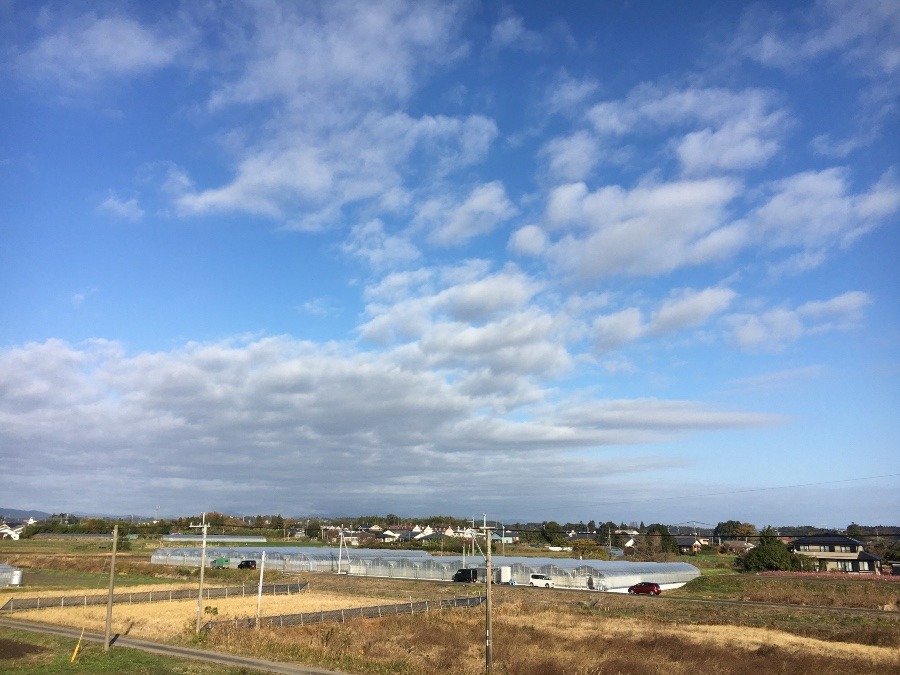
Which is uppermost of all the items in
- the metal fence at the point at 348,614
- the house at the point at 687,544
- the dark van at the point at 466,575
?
the metal fence at the point at 348,614

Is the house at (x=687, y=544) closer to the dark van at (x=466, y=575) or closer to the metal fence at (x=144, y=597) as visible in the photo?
the dark van at (x=466, y=575)

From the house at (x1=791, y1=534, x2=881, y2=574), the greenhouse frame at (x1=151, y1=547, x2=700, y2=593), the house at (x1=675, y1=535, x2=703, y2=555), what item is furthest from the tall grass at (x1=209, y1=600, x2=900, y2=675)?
the house at (x1=675, y1=535, x2=703, y2=555)

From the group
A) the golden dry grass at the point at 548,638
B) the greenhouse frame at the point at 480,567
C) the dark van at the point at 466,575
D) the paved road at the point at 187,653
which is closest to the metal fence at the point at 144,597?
the golden dry grass at the point at 548,638

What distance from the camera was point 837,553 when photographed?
109438 mm

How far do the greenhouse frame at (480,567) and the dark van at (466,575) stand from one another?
2.65 feet

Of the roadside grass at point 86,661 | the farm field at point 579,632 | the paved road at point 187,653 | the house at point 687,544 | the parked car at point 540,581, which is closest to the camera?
the roadside grass at point 86,661

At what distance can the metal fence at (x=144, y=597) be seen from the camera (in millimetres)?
58562

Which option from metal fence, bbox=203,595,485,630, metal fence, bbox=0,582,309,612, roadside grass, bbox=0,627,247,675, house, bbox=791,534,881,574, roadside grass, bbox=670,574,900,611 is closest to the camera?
roadside grass, bbox=0,627,247,675

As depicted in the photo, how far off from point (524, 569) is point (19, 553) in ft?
327

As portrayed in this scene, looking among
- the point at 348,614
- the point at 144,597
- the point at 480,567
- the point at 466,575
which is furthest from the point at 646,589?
the point at 144,597

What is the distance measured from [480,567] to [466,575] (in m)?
4.92

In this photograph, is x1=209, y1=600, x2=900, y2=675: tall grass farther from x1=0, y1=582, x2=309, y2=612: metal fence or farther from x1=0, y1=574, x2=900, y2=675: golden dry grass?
x1=0, y1=582, x2=309, y2=612: metal fence

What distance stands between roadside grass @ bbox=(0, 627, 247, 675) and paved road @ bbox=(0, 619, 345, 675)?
101cm

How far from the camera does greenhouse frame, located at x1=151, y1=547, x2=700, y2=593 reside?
276 feet
